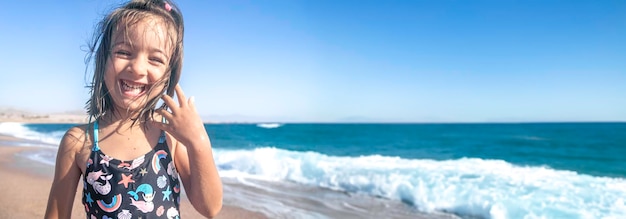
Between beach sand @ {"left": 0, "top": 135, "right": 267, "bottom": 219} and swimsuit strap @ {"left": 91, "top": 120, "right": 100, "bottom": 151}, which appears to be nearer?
swimsuit strap @ {"left": 91, "top": 120, "right": 100, "bottom": 151}

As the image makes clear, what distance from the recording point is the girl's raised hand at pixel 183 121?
120 centimetres

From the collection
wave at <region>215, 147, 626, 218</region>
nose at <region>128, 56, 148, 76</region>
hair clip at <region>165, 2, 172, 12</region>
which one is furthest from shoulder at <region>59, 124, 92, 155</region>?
wave at <region>215, 147, 626, 218</region>

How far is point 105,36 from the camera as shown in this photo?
1.28 metres

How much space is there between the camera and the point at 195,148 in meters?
1.22

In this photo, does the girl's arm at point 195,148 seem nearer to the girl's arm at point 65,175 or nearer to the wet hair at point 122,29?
the wet hair at point 122,29

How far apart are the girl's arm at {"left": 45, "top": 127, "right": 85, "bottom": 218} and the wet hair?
0.32 feet

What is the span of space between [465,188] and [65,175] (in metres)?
7.68

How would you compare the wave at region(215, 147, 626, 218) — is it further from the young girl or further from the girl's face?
the girl's face

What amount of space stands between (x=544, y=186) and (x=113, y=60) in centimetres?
942

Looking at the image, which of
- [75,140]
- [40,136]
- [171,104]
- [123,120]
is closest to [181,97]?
[171,104]

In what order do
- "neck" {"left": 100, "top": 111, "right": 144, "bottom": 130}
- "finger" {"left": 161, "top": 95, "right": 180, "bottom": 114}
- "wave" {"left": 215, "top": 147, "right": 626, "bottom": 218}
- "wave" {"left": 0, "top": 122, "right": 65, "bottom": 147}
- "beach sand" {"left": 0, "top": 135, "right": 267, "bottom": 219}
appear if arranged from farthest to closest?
"wave" {"left": 0, "top": 122, "right": 65, "bottom": 147}
"wave" {"left": 215, "top": 147, "right": 626, "bottom": 218}
"beach sand" {"left": 0, "top": 135, "right": 267, "bottom": 219}
"neck" {"left": 100, "top": 111, "right": 144, "bottom": 130}
"finger" {"left": 161, "top": 95, "right": 180, "bottom": 114}

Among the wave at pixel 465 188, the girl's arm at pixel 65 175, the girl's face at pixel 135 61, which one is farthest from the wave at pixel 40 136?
the girl's face at pixel 135 61

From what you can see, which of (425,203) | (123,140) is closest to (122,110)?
(123,140)

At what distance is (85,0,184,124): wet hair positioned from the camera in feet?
4.12
